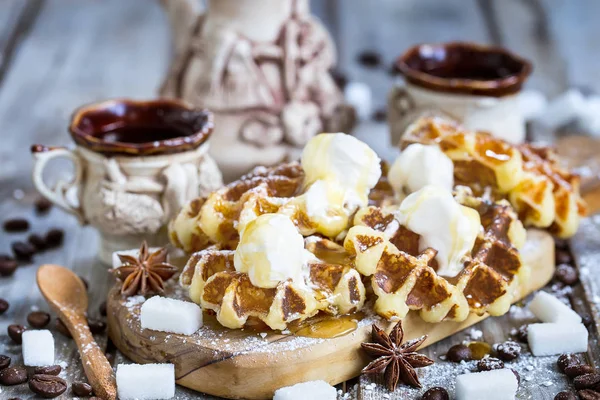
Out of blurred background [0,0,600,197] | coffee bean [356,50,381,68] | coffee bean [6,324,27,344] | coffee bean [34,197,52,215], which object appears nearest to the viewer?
→ coffee bean [6,324,27,344]

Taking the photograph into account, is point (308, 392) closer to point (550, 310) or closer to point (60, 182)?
point (550, 310)

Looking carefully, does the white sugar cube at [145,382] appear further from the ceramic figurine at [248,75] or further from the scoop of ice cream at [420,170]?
the ceramic figurine at [248,75]

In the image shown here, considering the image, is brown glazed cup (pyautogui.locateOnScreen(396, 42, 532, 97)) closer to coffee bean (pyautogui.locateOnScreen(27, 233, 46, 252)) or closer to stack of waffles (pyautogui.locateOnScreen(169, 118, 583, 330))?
stack of waffles (pyautogui.locateOnScreen(169, 118, 583, 330))

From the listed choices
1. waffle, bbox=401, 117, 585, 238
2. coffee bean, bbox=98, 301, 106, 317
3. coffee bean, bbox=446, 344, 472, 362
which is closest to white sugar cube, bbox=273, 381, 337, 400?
coffee bean, bbox=446, 344, 472, 362

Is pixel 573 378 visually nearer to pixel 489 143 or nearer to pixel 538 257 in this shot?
pixel 538 257

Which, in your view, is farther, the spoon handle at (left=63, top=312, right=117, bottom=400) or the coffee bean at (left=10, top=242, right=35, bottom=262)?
the coffee bean at (left=10, top=242, right=35, bottom=262)

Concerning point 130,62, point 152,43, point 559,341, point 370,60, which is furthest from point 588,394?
point 152,43
